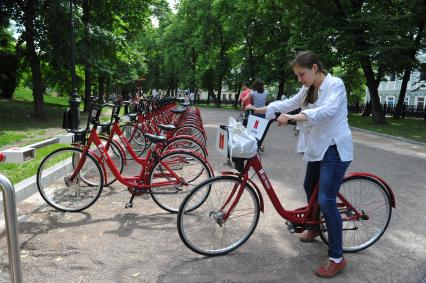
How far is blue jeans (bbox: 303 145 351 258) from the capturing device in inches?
133

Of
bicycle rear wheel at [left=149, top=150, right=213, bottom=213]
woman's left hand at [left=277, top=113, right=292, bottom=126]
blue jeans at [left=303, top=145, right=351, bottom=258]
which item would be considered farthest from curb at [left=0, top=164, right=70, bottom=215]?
blue jeans at [left=303, top=145, right=351, bottom=258]

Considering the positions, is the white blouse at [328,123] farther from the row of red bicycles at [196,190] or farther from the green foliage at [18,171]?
the green foliage at [18,171]

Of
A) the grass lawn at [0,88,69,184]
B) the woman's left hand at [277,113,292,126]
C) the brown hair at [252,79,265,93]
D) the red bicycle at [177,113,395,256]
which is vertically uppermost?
the brown hair at [252,79,265,93]

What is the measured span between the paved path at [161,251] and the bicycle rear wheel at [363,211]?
0.13 m

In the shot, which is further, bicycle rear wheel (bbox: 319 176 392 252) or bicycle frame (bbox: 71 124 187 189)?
bicycle frame (bbox: 71 124 187 189)

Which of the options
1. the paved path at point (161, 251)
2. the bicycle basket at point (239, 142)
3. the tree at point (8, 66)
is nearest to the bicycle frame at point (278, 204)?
the bicycle basket at point (239, 142)

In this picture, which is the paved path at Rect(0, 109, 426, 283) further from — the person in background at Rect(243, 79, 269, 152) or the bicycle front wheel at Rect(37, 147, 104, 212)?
the person in background at Rect(243, 79, 269, 152)

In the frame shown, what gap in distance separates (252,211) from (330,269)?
86 centimetres

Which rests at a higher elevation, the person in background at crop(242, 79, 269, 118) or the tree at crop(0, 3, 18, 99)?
the tree at crop(0, 3, 18, 99)

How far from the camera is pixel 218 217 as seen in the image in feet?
12.5

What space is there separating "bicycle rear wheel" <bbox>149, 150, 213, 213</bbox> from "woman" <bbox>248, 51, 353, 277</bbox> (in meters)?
1.82

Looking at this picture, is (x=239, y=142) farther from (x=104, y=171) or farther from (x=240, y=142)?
(x=104, y=171)

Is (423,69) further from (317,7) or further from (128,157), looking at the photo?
(128,157)

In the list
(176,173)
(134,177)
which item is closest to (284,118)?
(176,173)
